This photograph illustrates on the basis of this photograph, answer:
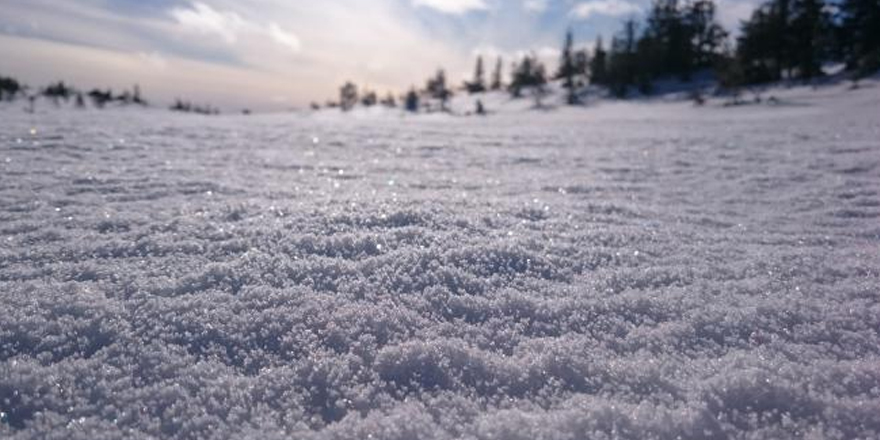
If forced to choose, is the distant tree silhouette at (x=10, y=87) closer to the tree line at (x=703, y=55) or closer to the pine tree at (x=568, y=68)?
the tree line at (x=703, y=55)

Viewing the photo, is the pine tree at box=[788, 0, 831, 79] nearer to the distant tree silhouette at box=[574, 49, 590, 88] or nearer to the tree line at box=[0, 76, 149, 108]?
the distant tree silhouette at box=[574, 49, 590, 88]

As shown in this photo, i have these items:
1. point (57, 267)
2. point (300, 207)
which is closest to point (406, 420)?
point (57, 267)

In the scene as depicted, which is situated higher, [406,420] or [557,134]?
[557,134]

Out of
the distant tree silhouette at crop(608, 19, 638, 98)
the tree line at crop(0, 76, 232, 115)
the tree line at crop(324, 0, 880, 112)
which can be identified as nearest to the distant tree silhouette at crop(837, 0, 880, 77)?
the tree line at crop(324, 0, 880, 112)

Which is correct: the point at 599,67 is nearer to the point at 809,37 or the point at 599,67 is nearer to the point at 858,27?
the point at 809,37

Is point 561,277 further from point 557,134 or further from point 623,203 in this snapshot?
point 557,134

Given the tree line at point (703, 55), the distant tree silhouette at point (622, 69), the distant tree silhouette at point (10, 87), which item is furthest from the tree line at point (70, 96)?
the distant tree silhouette at point (622, 69)

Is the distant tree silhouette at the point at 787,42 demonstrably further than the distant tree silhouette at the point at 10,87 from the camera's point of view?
Yes

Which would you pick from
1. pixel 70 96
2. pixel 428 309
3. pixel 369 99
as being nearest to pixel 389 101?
pixel 369 99
